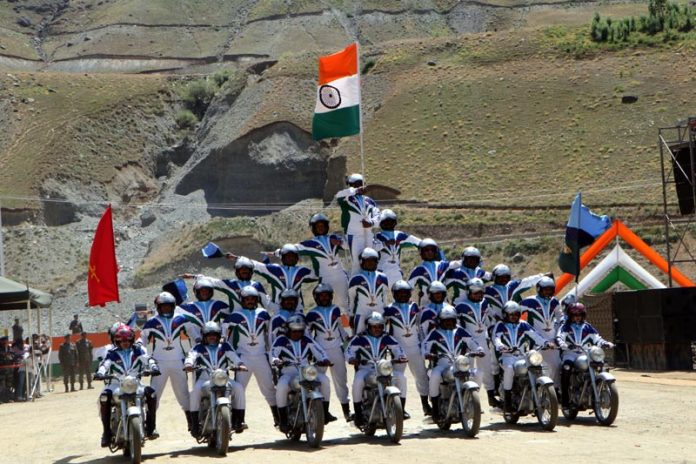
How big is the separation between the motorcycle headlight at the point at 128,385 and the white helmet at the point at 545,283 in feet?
21.4

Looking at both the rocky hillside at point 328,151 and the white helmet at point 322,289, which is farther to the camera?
the rocky hillside at point 328,151

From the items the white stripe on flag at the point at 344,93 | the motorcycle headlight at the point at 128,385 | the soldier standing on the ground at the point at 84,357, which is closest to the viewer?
the motorcycle headlight at the point at 128,385

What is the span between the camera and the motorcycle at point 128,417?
51.5 ft

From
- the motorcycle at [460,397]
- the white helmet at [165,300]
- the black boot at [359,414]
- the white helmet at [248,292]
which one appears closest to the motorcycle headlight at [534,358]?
the motorcycle at [460,397]

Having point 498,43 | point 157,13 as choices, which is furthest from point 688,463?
point 157,13

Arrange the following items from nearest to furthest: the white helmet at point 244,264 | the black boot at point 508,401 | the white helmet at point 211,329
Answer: the white helmet at point 211,329 < the black boot at point 508,401 < the white helmet at point 244,264

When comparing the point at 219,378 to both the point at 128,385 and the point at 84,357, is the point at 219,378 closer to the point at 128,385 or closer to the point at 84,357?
the point at 128,385

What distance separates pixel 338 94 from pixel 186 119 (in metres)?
91.8

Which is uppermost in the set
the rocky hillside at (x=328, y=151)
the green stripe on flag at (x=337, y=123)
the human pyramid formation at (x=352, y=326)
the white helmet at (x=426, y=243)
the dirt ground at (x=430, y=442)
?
the rocky hillside at (x=328, y=151)

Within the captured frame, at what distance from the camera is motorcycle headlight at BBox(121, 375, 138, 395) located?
15.9 m

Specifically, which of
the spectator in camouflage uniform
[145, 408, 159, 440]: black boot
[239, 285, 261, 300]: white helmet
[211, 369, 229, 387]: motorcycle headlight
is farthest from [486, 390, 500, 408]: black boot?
the spectator in camouflage uniform

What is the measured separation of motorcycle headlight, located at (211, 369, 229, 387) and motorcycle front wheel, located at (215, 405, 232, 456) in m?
0.35

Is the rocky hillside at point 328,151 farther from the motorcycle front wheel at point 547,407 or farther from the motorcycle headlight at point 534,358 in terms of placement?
the motorcycle front wheel at point 547,407

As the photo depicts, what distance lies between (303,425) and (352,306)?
2270 millimetres
